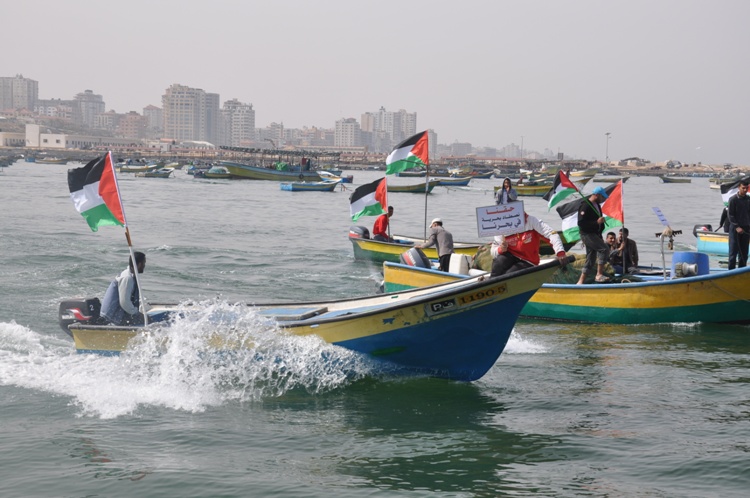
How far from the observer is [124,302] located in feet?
41.3

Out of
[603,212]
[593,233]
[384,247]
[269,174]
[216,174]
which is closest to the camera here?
[593,233]

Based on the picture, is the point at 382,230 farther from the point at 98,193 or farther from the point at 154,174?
the point at 154,174

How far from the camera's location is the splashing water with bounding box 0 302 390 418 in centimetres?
1167

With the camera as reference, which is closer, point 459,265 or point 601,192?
point 601,192

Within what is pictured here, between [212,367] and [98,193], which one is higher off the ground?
[98,193]

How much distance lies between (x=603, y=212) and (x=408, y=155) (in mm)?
6255

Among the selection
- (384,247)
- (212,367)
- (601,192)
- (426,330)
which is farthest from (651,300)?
(384,247)

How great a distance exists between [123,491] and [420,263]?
11262 mm

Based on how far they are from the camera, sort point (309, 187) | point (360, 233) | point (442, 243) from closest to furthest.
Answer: point (442, 243) → point (360, 233) → point (309, 187)

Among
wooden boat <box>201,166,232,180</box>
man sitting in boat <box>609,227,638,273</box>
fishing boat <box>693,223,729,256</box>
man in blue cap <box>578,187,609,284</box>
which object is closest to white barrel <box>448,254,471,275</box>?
man in blue cap <box>578,187,609,284</box>

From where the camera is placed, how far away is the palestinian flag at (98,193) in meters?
11.9

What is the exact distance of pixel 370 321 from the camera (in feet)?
37.6

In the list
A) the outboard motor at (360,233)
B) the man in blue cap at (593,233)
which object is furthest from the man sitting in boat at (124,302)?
the outboard motor at (360,233)

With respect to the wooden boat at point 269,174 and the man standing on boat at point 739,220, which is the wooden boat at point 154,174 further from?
the man standing on boat at point 739,220
